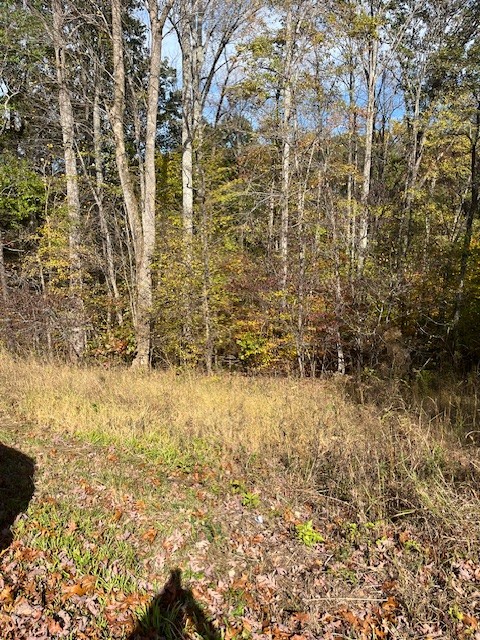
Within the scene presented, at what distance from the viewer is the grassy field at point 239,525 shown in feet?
9.75

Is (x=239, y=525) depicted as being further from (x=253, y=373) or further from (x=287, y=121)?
(x=287, y=121)

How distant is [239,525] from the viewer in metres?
3.98

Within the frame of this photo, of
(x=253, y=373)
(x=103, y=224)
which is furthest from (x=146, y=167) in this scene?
(x=253, y=373)

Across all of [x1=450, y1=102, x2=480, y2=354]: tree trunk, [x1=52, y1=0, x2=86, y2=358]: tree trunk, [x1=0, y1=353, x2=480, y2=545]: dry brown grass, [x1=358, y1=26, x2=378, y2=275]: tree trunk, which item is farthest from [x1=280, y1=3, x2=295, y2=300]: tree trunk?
[x1=52, y1=0, x2=86, y2=358]: tree trunk

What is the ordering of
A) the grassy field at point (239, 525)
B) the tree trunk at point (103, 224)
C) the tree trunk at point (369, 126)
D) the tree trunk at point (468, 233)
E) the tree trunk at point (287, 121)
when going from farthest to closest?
the tree trunk at point (103, 224) < the tree trunk at point (287, 121) < the tree trunk at point (369, 126) < the tree trunk at point (468, 233) < the grassy field at point (239, 525)

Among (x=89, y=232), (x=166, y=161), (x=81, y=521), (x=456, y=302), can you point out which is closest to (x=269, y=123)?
(x=166, y=161)

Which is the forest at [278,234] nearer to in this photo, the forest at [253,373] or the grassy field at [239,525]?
the forest at [253,373]

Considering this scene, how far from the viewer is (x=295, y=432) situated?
559 centimetres

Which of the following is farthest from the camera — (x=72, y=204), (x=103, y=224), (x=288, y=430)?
(x=103, y=224)

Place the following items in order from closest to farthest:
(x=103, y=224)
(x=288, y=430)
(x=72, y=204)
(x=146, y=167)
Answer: (x=288, y=430) < (x=146, y=167) < (x=72, y=204) < (x=103, y=224)

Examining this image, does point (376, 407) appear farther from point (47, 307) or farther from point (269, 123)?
point (269, 123)

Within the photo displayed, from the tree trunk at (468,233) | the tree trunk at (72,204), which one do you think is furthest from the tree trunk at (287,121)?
the tree trunk at (72,204)

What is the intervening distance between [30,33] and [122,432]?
1279 cm

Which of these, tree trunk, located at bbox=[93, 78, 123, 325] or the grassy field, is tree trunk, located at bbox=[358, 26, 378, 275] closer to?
the grassy field
